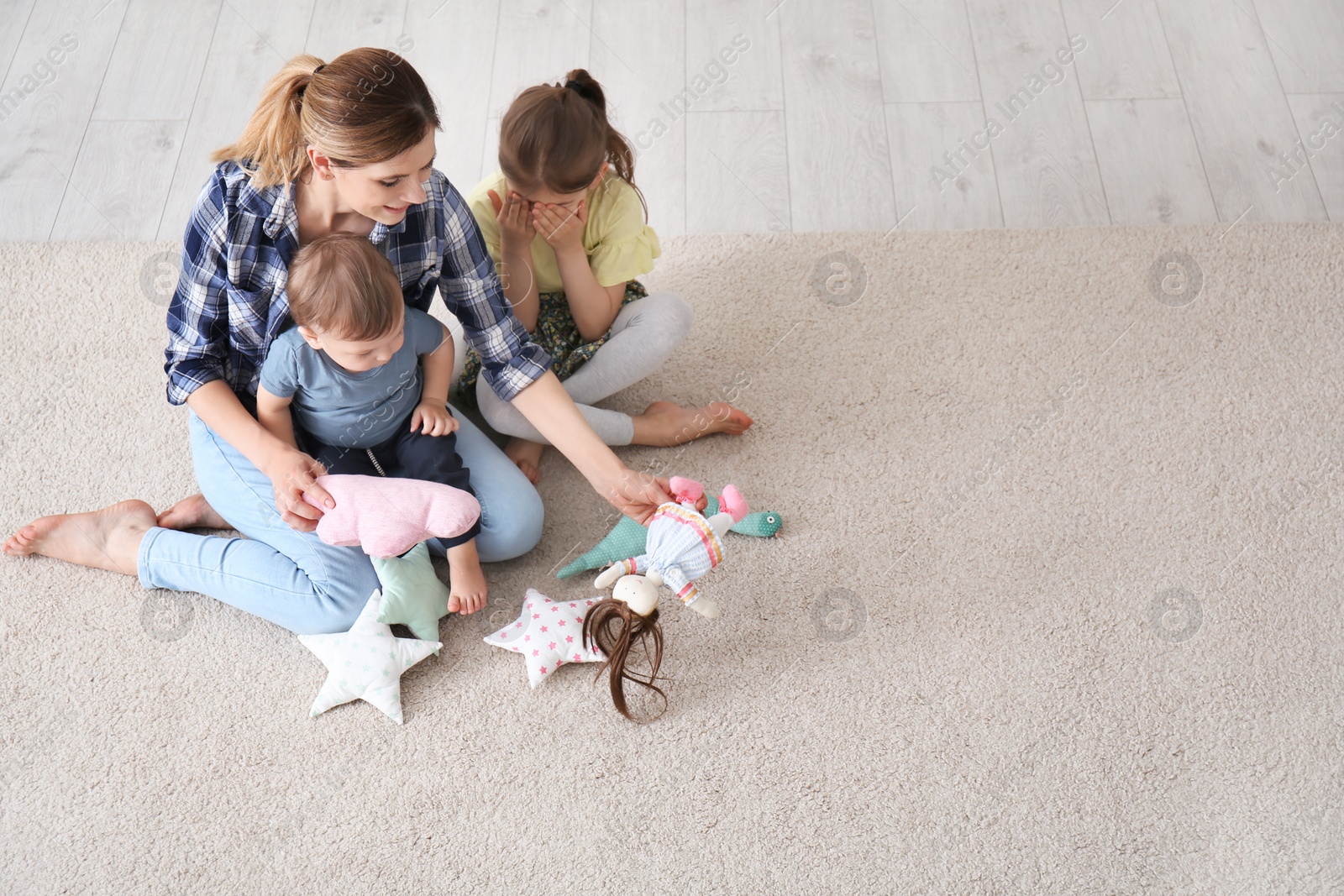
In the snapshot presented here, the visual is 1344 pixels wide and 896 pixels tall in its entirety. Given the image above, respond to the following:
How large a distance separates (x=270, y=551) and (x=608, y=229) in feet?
1.94

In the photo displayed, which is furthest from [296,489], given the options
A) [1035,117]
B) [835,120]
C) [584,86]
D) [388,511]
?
[1035,117]

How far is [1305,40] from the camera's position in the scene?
196 cm

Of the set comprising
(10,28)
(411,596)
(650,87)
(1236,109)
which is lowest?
(411,596)

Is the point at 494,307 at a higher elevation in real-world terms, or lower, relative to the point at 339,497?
higher

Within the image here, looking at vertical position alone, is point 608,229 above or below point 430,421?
above

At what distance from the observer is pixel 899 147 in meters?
1.83

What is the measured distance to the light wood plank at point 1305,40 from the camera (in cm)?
189

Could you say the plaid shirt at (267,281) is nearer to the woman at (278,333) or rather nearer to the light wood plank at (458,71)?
the woman at (278,333)

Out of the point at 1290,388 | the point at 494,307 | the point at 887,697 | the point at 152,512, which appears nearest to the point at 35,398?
the point at 152,512

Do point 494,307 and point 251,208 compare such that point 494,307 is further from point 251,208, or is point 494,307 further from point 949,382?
point 949,382

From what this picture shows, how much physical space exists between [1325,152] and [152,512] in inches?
78.6

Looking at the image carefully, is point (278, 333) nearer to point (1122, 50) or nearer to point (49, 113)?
point (49, 113)

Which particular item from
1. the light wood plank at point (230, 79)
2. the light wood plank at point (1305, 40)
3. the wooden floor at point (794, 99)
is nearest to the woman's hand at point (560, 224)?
the wooden floor at point (794, 99)

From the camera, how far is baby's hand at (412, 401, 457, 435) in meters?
1.23
